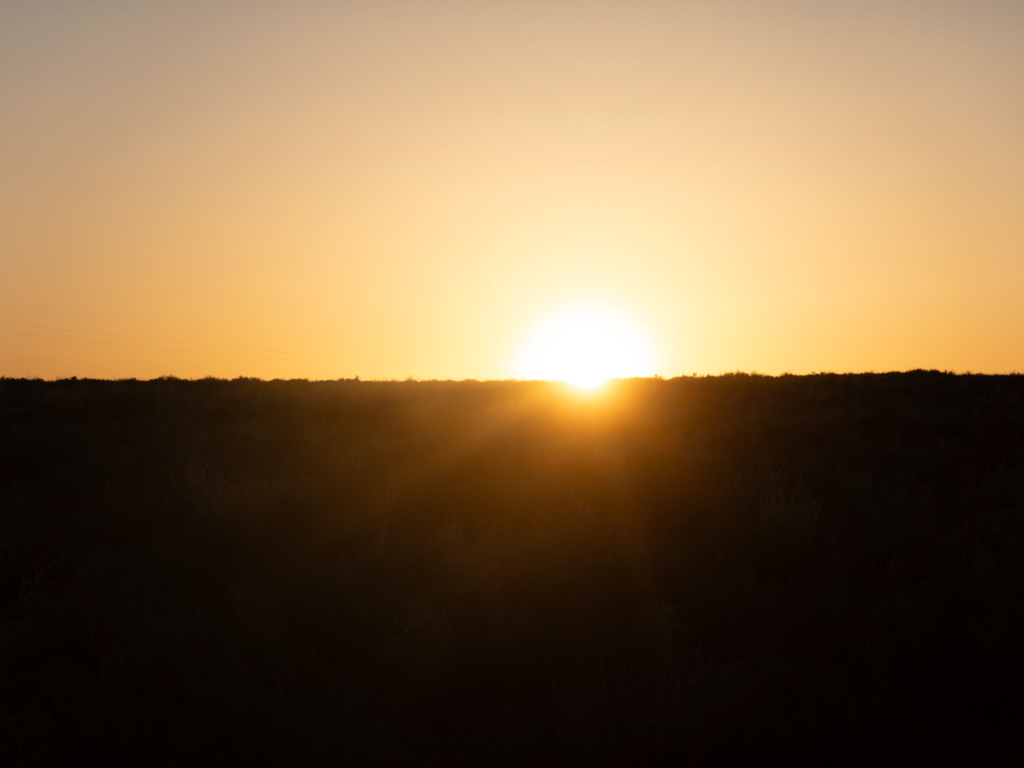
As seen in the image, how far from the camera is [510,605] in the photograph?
5344 millimetres

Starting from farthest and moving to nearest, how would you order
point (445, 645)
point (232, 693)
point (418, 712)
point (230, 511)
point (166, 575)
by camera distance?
point (230, 511) < point (166, 575) < point (445, 645) < point (418, 712) < point (232, 693)

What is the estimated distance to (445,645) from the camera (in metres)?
4.76

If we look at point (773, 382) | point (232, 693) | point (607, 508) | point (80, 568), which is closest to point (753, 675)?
point (232, 693)

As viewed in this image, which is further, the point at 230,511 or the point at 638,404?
the point at 638,404

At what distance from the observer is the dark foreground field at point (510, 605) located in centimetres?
381

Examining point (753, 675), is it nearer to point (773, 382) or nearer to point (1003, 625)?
point (1003, 625)

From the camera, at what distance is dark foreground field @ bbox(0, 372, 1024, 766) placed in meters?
3.81

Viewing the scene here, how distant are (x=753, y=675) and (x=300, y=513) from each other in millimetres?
5516

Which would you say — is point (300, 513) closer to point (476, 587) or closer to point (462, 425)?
point (476, 587)

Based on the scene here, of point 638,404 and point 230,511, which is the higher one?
point 638,404

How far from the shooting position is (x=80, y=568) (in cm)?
596

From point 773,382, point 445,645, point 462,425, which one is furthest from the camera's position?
point 773,382

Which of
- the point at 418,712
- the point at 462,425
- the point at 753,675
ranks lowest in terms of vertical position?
the point at 418,712

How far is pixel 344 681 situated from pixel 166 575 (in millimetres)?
2686
